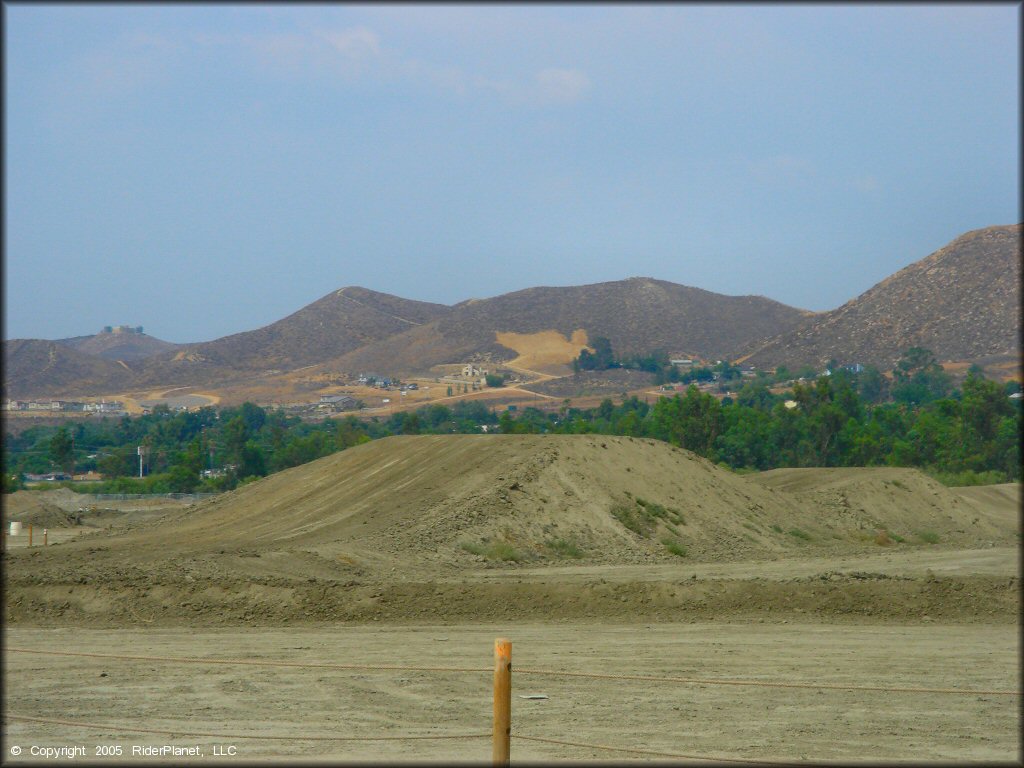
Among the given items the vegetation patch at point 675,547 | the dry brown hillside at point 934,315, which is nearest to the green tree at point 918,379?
the dry brown hillside at point 934,315

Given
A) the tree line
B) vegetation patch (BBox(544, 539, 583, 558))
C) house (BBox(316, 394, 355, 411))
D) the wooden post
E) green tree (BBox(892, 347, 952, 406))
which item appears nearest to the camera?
the wooden post

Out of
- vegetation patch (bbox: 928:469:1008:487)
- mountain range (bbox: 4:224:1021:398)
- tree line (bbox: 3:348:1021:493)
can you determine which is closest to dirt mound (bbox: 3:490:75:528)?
tree line (bbox: 3:348:1021:493)

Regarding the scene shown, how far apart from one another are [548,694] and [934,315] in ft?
408

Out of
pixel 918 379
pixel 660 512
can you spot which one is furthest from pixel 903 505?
pixel 918 379

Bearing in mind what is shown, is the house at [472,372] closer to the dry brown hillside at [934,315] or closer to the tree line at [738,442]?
the dry brown hillside at [934,315]

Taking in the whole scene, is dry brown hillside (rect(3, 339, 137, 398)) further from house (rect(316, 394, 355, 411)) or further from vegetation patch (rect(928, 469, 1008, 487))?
vegetation patch (rect(928, 469, 1008, 487))

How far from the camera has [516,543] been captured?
29.8 meters

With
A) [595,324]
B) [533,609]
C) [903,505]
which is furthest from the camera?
[595,324]

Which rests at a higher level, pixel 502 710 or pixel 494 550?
pixel 502 710

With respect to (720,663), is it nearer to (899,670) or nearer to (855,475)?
(899,670)

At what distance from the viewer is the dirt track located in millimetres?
11875

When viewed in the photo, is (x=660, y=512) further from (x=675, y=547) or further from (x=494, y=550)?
(x=494, y=550)

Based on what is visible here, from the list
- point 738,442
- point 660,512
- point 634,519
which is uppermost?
point 738,442

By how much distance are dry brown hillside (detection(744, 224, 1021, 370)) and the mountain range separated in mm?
184
